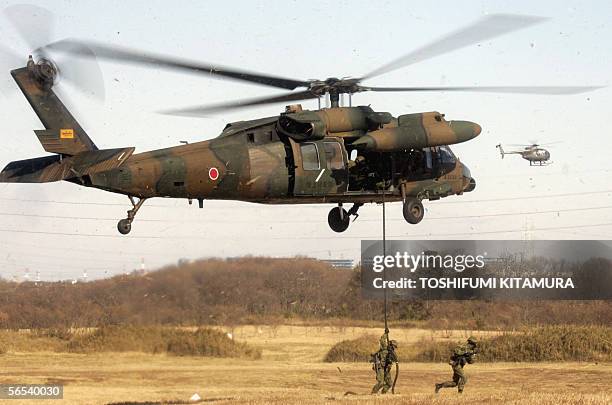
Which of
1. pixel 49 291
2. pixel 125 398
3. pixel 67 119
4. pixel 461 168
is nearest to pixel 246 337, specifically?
pixel 49 291

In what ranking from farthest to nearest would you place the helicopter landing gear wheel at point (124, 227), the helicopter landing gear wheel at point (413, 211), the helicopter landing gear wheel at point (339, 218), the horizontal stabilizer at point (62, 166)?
1. the helicopter landing gear wheel at point (339, 218)
2. the helicopter landing gear wheel at point (413, 211)
3. the helicopter landing gear wheel at point (124, 227)
4. the horizontal stabilizer at point (62, 166)

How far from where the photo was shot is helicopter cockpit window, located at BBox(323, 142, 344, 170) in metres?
24.0

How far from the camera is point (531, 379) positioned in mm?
37281

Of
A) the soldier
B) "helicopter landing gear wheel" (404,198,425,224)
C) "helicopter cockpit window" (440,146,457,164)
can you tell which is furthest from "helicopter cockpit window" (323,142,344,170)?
the soldier

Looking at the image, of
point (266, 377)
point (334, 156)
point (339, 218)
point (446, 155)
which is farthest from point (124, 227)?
point (266, 377)

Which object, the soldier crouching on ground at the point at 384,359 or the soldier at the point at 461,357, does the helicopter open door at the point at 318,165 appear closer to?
the soldier crouching on ground at the point at 384,359

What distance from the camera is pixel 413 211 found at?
84.6 ft

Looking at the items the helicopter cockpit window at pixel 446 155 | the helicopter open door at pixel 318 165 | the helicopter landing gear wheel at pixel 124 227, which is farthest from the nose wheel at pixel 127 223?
the helicopter cockpit window at pixel 446 155

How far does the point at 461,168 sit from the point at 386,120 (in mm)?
3789

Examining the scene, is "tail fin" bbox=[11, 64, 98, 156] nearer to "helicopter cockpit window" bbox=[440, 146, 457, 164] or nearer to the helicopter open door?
the helicopter open door

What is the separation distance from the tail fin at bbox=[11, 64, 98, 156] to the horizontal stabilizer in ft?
0.79

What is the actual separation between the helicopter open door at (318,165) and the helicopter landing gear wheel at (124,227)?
14.4ft

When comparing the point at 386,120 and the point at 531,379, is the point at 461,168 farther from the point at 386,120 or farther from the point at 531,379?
the point at 531,379

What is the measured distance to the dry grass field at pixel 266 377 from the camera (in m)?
32.6
